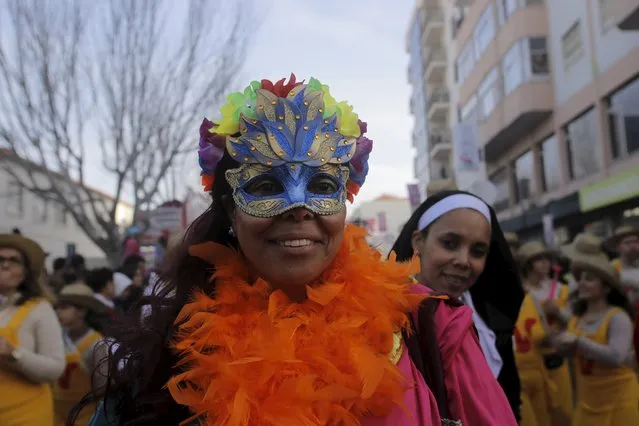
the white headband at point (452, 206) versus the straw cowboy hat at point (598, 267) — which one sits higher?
the white headband at point (452, 206)

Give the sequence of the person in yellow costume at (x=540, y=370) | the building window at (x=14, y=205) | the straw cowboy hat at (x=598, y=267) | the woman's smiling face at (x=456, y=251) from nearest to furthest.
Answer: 1. the woman's smiling face at (x=456, y=251)
2. the straw cowboy hat at (x=598, y=267)
3. the person in yellow costume at (x=540, y=370)
4. the building window at (x=14, y=205)

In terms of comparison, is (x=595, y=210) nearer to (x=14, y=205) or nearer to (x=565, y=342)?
(x=565, y=342)

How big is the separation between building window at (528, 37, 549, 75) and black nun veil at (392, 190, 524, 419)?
1653cm

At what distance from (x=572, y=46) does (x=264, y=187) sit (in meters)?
16.4

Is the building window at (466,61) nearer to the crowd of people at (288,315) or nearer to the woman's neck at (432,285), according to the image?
the woman's neck at (432,285)

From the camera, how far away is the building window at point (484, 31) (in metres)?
20.7

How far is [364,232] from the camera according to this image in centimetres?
196

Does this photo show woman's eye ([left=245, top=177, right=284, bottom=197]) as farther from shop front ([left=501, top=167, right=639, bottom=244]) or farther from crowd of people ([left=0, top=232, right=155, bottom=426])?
shop front ([left=501, top=167, right=639, bottom=244])

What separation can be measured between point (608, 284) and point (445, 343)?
123 inches

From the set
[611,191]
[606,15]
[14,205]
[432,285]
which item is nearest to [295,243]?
[432,285]

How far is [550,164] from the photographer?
18.2 m

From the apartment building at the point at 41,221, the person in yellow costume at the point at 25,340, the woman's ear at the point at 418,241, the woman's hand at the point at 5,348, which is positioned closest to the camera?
the woman's ear at the point at 418,241

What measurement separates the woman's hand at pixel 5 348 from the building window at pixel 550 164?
16.6m

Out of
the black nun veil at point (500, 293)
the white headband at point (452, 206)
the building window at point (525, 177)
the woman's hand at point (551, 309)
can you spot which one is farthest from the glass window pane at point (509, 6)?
the white headband at point (452, 206)
